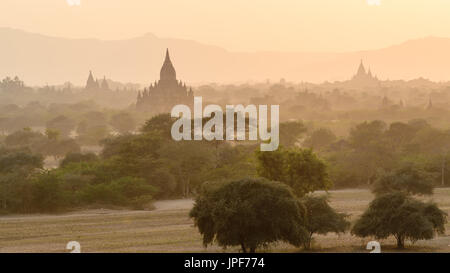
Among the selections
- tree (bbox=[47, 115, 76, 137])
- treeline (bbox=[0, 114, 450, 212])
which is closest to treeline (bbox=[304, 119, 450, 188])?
treeline (bbox=[0, 114, 450, 212])

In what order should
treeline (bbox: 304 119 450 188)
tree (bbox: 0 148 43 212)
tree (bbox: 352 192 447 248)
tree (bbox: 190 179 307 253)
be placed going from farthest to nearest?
treeline (bbox: 304 119 450 188) → tree (bbox: 0 148 43 212) → tree (bbox: 352 192 447 248) → tree (bbox: 190 179 307 253)

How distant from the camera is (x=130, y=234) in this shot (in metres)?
27.5

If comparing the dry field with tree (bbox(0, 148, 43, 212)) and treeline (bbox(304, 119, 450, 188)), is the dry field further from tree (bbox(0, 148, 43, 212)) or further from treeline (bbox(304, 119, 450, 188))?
treeline (bbox(304, 119, 450, 188))

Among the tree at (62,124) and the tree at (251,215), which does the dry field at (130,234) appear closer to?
the tree at (251,215)

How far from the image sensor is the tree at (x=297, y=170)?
2903 cm

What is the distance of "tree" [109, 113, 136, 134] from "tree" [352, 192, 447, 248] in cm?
7676

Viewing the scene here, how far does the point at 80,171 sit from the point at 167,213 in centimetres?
861

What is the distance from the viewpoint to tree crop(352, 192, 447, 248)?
21672 millimetres

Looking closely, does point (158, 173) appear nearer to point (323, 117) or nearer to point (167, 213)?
point (167, 213)

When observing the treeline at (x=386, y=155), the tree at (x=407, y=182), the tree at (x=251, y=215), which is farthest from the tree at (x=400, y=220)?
the treeline at (x=386, y=155)

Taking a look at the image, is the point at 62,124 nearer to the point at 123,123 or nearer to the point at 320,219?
the point at 123,123

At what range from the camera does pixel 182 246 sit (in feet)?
78.9

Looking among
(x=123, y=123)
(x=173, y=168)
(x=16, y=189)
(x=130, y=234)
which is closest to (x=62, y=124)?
(x=123, y=123)

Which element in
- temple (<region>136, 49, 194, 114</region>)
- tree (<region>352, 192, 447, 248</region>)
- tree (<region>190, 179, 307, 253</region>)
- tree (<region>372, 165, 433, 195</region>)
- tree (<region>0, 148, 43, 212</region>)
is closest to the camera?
tree (<region>190, 179, 307, 253</region>)
